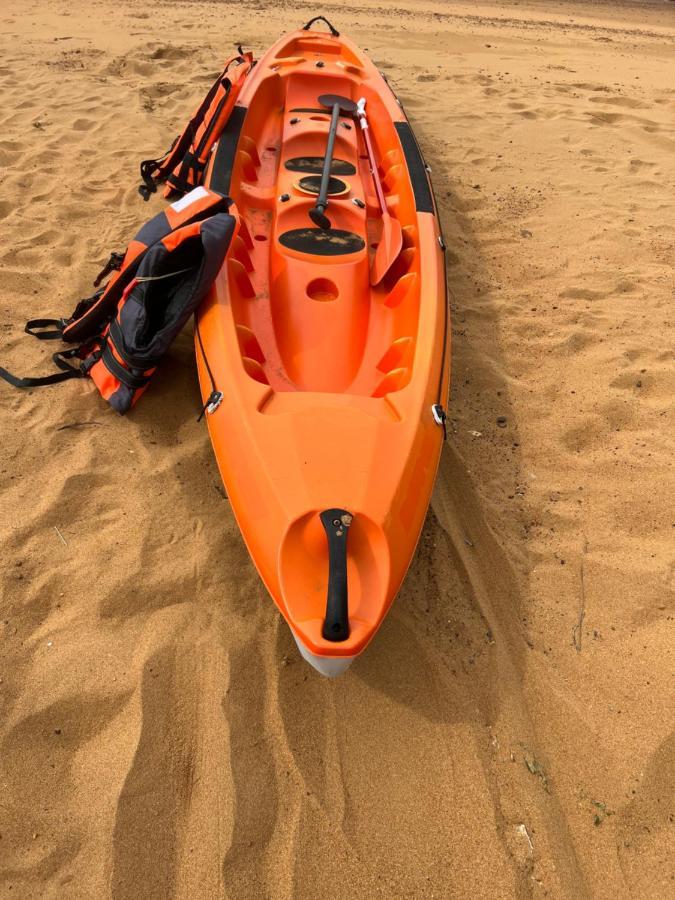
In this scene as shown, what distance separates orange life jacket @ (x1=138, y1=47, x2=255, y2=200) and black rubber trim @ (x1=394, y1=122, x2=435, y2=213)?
1067mm

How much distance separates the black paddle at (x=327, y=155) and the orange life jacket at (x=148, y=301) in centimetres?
46

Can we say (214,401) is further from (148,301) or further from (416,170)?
(416,170)

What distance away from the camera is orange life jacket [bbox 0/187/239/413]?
2.46m

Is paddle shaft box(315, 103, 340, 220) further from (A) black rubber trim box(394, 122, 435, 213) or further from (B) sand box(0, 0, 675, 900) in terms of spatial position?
(B) sand box(0, 0, 675, 900)

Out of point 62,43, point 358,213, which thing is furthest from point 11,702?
point 62,43

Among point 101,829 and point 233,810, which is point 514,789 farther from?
point 101,829

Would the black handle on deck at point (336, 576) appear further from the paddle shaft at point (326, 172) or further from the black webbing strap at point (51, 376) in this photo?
the paddle shaft at point (326, 172)

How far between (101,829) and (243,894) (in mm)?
408

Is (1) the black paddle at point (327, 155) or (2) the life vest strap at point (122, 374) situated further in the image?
(1) the black paddle at point (327, 155)

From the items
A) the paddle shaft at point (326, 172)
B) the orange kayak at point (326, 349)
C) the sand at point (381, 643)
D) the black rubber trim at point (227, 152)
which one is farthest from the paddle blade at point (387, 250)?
the black rubber trim at point (227, 152)

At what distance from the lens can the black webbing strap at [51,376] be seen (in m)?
2.66

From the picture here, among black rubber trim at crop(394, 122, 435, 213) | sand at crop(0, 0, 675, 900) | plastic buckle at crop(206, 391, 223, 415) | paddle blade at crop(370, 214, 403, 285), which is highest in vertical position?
black rubber trim at crop(394, 122, 435, 213)

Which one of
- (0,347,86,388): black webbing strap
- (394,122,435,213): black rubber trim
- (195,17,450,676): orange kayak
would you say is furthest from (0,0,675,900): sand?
(394,122,435,213): black rubber trim

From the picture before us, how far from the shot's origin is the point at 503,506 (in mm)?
2436
